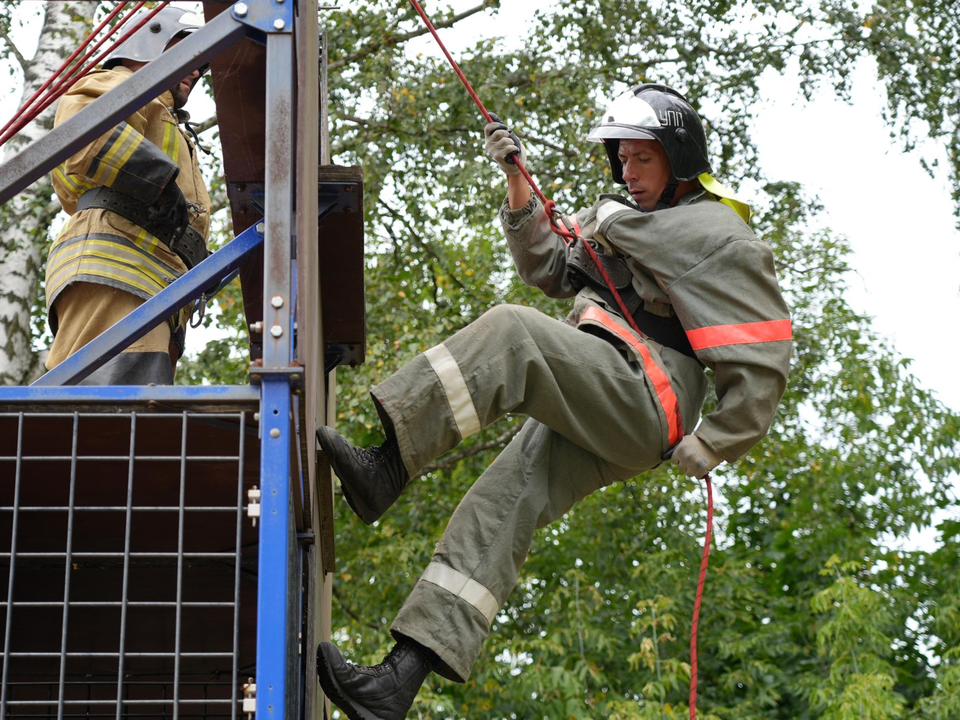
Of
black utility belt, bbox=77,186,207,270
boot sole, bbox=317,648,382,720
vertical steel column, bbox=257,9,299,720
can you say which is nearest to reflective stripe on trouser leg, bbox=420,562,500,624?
boot sole, bbox=317,648,382,720

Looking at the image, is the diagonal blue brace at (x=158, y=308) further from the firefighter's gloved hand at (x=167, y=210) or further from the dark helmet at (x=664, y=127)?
the dark helmet at (x=664, y=127)

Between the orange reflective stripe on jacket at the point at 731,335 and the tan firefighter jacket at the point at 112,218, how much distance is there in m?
1.61

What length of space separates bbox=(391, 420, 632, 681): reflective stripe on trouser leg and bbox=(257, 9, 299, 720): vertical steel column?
2.58ft

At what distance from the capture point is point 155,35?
172 inches

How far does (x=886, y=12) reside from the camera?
10984mm

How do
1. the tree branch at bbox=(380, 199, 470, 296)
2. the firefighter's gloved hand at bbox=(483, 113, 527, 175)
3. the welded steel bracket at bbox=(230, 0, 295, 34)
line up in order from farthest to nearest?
the tree branch at bbox=(380, 199, 470, 296) < the firefighter's gloved hand at bbox=(483, 113, 527, 175) < the welded steel bracket at bbox=(230, 0, 295, 34)

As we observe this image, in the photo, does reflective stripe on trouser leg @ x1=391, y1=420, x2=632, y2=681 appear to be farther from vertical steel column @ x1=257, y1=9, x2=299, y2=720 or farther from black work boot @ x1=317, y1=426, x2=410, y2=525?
vertical steel column @ x1=257, y1=9, x2=299, y2=720

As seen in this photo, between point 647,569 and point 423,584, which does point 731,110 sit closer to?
point 647,569

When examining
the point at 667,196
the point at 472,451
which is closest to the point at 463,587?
the point at 667,196

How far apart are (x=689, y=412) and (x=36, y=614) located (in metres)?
1.95

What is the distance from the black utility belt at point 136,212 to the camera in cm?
414

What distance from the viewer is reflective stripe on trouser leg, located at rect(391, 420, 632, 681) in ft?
11.3

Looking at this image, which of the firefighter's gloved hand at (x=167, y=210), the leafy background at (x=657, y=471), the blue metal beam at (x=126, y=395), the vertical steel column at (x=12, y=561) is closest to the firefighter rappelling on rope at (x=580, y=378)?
the blue metal beam at (x=126, y=395)

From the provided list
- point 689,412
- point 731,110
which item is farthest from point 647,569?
point 689,412
